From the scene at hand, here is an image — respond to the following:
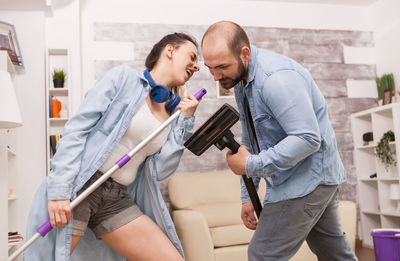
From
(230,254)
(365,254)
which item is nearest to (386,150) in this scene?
(365,254)

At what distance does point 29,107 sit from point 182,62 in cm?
302

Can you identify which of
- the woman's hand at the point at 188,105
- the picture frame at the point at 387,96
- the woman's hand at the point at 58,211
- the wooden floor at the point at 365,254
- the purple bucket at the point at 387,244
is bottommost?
the wooden floor at the point at 365,254

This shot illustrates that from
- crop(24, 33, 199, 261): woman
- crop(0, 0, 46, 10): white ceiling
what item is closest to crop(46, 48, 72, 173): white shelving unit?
crop(0, 0, 46, 10): white ceiling

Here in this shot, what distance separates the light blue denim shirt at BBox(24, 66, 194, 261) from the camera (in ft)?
5.57

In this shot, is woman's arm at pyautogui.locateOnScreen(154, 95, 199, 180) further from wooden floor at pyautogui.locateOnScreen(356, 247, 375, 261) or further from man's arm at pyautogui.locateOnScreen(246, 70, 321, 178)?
wooden floor at pyautogui.locateOnScreen(356, 247, 375, 261)

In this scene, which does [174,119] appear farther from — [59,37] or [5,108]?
[59,37]

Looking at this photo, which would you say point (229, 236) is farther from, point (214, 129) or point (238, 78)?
point (238, 78)

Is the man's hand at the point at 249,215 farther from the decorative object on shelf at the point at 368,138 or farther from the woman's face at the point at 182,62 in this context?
the decorative object on shelf at the point at 368,138

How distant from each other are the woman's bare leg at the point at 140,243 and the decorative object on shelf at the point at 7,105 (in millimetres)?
987

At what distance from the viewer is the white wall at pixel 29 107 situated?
4312mm

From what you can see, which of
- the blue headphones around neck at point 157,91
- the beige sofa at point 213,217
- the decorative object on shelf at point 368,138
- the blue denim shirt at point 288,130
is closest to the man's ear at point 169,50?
the blue headphones around neck at point 157,91

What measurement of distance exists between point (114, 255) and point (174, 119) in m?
0.78

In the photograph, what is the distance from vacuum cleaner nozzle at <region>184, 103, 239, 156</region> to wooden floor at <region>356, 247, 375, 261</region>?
305 cm

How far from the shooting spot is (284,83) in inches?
59.4
